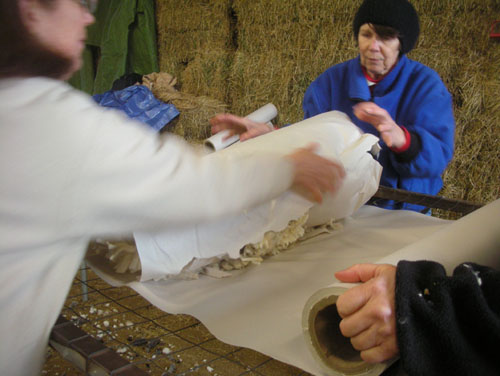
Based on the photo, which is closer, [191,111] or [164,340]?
[164,340]

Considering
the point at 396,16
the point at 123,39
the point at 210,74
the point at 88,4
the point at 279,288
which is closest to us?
the point at 88,4

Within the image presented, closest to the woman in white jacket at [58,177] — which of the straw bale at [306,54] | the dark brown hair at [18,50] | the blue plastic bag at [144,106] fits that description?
the dark brown hair at [18,50]

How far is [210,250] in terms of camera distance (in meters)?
0.78

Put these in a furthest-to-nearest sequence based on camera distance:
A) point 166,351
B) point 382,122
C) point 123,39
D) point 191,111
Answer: point 123,39, point 191,111, point 166,351, point 382,122

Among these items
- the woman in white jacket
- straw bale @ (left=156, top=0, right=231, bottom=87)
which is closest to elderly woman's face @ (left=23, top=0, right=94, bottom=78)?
Answer: the woman in white jacket

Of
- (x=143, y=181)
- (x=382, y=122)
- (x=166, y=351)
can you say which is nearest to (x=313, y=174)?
(x=143, y=181)

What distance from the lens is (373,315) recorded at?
18.2 inches

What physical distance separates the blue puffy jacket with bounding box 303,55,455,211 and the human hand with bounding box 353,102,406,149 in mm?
81

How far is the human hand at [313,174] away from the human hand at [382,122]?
0.45m

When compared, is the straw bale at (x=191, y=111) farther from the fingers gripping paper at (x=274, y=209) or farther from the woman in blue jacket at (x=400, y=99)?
the fingers gripping paper at (x=274, y=209)

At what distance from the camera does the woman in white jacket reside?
0.44 m

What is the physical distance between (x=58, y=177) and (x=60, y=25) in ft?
0.66

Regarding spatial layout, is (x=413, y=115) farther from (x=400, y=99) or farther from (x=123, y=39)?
(x=123, y=39)

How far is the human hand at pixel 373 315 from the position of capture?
46 centimetres
